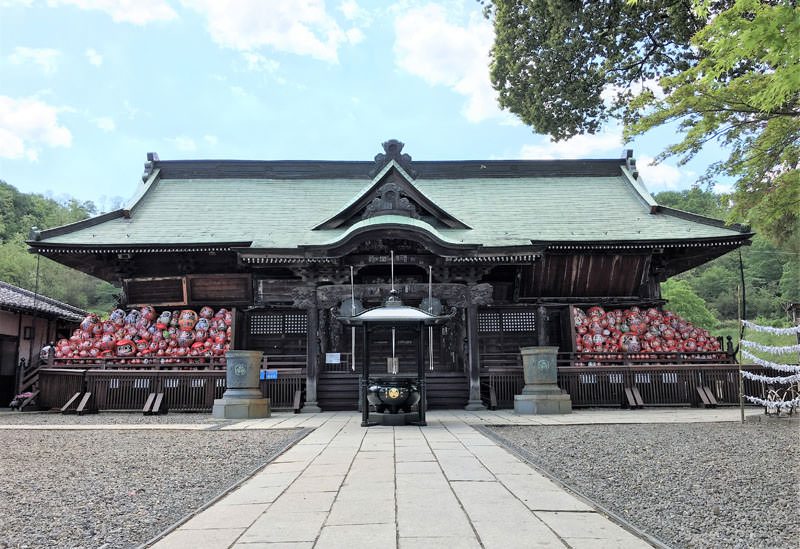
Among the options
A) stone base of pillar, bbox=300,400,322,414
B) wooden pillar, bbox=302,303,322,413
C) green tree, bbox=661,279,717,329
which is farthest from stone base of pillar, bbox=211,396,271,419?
green tree, bbox=661,279,717,329

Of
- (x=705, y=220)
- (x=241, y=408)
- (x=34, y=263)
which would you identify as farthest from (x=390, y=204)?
(x=34, y=263)

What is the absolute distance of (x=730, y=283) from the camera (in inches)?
1882

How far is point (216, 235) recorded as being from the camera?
Result: 17.0m

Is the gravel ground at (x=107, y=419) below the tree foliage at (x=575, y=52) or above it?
below

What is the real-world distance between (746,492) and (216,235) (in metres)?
15.8

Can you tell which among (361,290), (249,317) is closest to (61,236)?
(249,317)

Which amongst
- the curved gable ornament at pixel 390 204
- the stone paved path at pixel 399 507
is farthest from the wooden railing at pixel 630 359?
the stone paved path at pixel 399 507

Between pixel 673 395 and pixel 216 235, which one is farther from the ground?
pixel 216 235

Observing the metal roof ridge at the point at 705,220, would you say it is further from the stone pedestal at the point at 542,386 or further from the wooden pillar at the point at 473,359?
the wooden pillar at the point at 473,359

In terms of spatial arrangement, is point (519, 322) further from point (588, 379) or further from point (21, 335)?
point (21, 335)

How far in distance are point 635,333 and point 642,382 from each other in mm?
2206

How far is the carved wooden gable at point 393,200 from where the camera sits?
1530 cm

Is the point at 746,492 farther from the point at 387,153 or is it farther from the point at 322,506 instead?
the point at 387,153

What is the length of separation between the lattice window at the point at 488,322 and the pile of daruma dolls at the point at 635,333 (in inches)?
99.1
